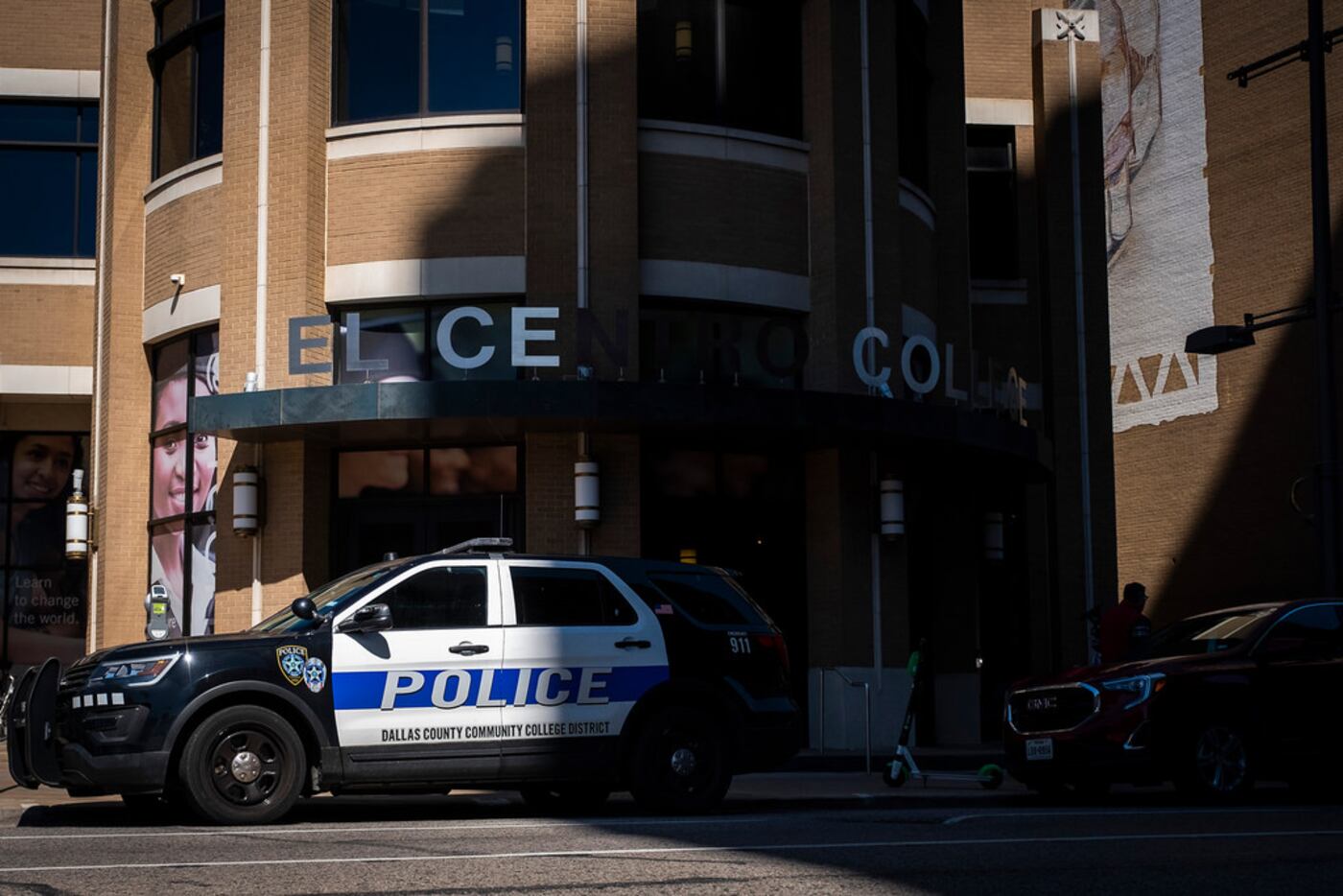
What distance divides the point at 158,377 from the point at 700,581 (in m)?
12.0

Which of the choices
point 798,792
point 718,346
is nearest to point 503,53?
point 718,346

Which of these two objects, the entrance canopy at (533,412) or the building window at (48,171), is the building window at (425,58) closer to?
the entrance canopy at (533,412)

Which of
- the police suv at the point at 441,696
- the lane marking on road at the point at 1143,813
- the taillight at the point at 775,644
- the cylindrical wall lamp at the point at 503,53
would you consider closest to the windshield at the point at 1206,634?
the lane marking on road at the point at 1143,813

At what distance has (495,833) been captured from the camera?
1177cm

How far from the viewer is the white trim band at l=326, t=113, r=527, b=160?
859 inches

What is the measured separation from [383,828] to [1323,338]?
11.1 m

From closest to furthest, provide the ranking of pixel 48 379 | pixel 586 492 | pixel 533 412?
pixel 533 412 → pixel 586 492 → pixel 48 379

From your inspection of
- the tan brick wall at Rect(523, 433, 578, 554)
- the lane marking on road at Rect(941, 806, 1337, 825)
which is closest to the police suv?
the lane marking on road at Rect(941, 806, 1337, 825)

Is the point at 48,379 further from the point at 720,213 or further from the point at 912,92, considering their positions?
the point at 912,92

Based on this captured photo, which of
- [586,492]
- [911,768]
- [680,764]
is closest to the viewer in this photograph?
[680,764]

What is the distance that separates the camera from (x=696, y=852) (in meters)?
10.4

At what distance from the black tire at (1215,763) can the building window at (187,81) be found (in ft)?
46.0

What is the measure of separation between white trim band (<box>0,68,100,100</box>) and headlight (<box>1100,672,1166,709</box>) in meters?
18.8

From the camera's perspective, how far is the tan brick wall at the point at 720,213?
22.2m
